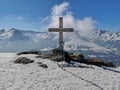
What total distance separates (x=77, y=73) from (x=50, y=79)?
176 inches

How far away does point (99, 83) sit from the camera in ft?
67.7

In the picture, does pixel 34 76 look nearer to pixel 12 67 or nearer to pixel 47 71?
pixel 47 71

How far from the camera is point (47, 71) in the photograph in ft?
78.1

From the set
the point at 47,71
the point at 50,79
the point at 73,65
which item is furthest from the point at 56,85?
the point at 73,65

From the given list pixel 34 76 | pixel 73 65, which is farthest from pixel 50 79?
pixel 73 65

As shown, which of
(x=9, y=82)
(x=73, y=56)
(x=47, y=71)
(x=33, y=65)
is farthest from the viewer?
(x=73, y=56)

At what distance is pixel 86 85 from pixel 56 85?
8.10ft

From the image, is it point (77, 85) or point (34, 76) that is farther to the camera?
point (34, 76)

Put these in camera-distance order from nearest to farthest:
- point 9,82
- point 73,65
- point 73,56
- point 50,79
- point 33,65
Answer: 1. point 9,82
2. point 50,79
3. point 33,65
4. point 73,65
5. point 73,56

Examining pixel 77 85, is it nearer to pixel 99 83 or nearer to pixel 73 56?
pixel 99 83

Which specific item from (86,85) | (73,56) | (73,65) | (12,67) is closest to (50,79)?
(86,85)

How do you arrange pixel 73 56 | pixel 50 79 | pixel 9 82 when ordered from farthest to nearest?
pixel 73 56 < pixel 50 79 < pixel 9 82

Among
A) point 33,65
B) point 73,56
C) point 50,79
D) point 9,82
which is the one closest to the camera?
point 9,82

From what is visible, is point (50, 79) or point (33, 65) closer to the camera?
point (50, 79)
